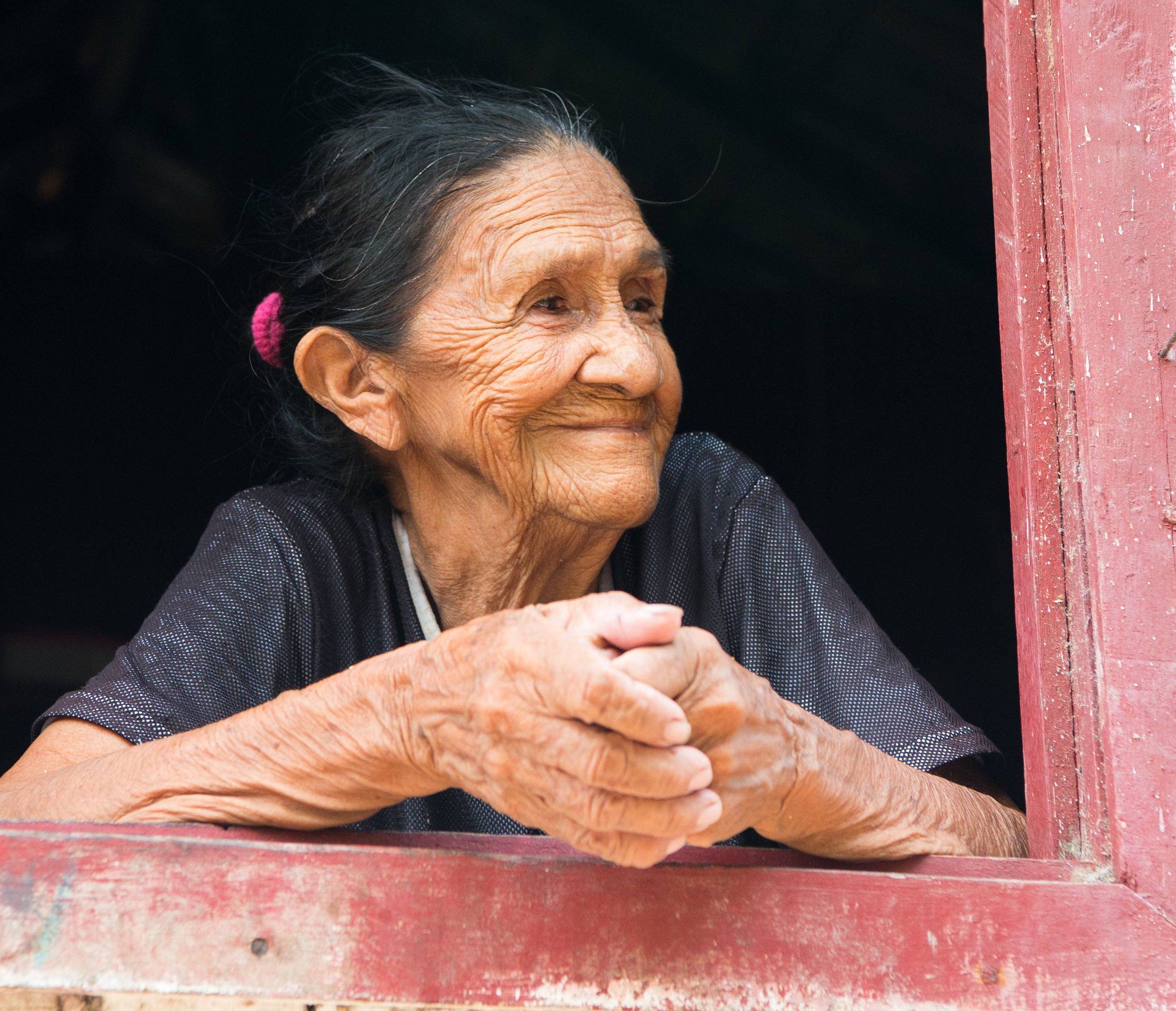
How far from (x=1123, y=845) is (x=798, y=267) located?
5.02m

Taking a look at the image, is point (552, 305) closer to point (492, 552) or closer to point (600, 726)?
point (492, 552)

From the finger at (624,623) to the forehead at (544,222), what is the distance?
938mm

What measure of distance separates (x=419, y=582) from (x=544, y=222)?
2.39 feet

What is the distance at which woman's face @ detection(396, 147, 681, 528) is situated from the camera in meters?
1.96

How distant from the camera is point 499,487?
6.66 feet

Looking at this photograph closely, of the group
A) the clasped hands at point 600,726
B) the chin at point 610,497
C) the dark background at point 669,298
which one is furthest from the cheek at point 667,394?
the dark background at point 669,298

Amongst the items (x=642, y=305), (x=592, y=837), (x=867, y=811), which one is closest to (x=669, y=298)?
(x=642, y=305)

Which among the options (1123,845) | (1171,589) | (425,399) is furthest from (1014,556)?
(425,399)

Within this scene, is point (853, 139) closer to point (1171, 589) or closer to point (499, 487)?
point (499, 487)

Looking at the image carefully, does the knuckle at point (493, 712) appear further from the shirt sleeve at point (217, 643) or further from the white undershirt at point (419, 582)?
the white undershirt at point (419, 582)

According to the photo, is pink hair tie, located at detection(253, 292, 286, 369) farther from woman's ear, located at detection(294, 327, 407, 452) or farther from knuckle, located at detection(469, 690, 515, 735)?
knuckle, located at detection(469, 690, 515, 735)

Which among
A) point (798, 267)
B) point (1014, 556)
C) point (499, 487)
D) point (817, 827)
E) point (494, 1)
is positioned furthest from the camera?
point (798, 267)

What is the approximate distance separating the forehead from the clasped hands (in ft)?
2.99

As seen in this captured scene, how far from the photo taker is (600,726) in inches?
46.2
